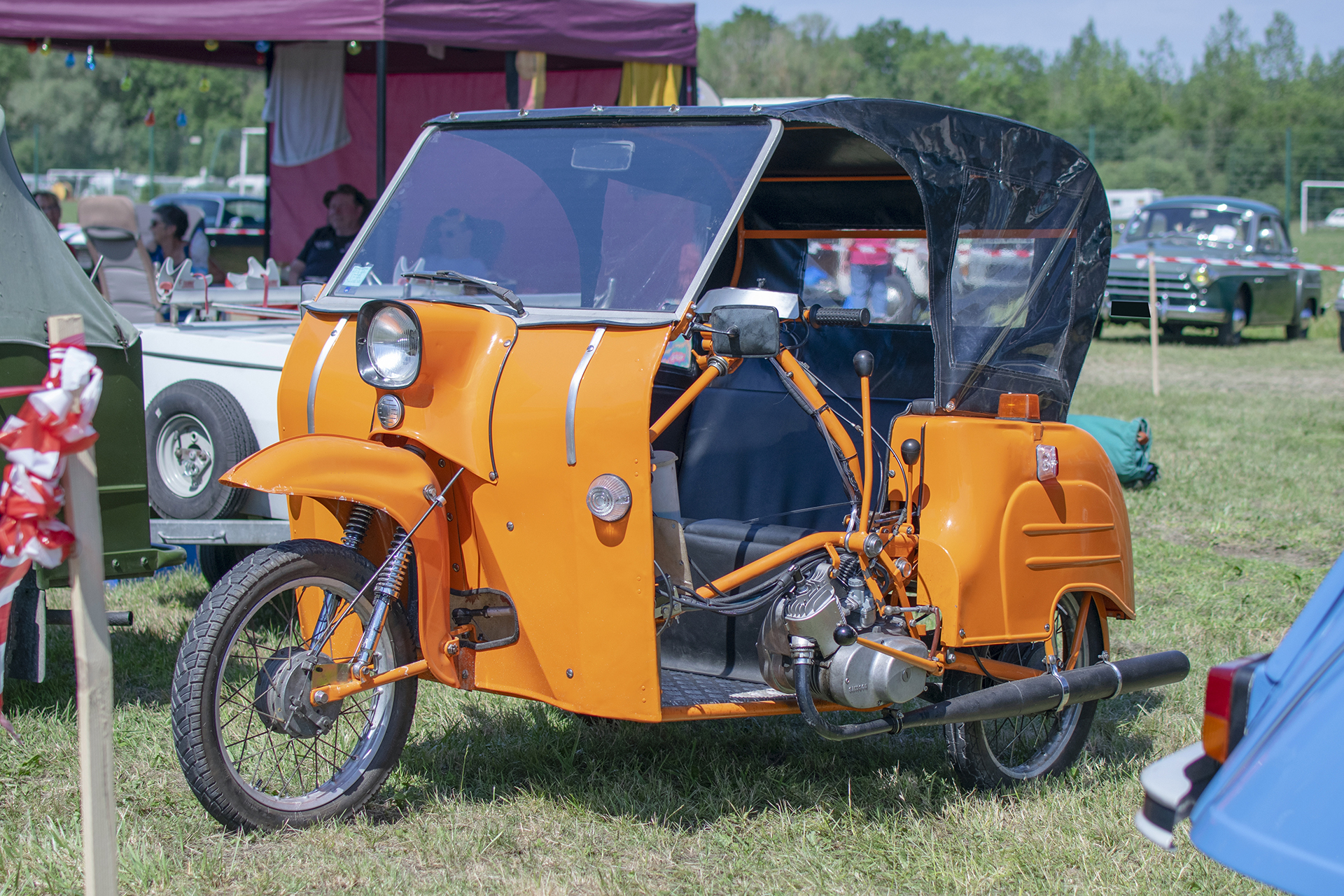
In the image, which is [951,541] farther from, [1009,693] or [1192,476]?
[1192,476]

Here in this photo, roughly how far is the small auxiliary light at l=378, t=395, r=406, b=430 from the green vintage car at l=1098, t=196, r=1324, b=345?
1478cm

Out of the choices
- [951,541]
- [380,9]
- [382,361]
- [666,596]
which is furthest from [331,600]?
[380,9]

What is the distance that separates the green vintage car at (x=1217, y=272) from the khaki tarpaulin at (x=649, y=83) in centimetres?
819

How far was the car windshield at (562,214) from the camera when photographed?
3639 mm

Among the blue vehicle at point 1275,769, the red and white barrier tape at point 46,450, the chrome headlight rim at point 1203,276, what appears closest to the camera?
the blue vehicle at point 1275,769

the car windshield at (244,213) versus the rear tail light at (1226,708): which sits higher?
the car windshield at (244,213)

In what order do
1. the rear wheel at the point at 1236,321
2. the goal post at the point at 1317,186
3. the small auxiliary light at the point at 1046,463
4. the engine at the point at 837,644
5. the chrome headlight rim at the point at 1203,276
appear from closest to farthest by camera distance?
the engine at the point at 837,644 → the small auxiliary light at the point at 1046,463 → the chrome headlight rim at the point at 1203,276 → the rear wheel at the point at 1236,321 → the goal post at the point at 1317,186

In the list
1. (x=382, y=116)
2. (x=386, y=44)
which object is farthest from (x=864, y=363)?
(x=386, y=44)

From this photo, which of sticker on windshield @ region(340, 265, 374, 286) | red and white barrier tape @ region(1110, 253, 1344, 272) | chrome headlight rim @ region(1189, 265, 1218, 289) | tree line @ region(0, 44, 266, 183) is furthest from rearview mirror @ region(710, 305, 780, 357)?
tree line @ region(0, 44, 266, 183)

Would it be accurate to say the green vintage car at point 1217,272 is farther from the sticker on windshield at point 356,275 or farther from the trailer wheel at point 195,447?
the sticker on windshield at point 356,275

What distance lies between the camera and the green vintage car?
16.9 m

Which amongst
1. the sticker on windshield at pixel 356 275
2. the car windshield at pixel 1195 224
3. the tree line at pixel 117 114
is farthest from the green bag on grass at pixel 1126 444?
the tree line at pixel 117 114

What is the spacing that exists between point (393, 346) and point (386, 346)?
0.8 inches

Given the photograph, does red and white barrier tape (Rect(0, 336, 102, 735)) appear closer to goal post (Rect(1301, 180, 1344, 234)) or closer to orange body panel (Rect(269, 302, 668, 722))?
orange body panel (Rect(269, 302, 668, 722))
